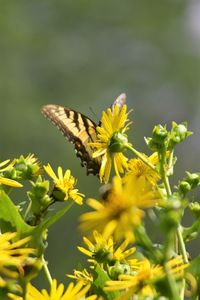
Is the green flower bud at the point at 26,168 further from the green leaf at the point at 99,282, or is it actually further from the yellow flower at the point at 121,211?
the yellow flower at the point at 121,211

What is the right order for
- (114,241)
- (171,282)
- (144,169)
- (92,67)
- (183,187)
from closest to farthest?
(171,282) → (114,241) → (144,169) → (183,187) → (92,67)

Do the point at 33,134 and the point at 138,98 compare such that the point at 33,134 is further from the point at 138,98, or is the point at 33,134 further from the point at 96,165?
the point at 96,165

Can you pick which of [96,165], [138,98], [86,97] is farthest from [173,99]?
[96,165]

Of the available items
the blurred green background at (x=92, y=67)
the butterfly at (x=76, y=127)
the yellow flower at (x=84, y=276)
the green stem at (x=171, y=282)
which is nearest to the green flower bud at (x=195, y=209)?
the yellow flower at (x=84, y=276)

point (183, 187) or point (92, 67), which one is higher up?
point (183, 187)

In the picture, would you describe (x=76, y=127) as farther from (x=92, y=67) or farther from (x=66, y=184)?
(x=92, y=67)

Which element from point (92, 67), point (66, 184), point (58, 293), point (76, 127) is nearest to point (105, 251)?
point (66, 184)
